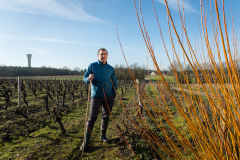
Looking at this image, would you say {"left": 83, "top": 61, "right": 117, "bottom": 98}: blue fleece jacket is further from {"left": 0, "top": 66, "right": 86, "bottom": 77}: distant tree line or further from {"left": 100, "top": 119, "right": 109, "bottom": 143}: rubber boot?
{"left": 0, "top": 66, "right": 86, "bottom": 77}: distant tree line

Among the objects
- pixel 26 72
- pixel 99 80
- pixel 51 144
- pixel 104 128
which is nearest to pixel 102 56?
pixel 99 80

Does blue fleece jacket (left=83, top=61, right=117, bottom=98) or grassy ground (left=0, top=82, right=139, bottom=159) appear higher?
blue fleece jacket (left=83, top=61, right=117, bottom=98)

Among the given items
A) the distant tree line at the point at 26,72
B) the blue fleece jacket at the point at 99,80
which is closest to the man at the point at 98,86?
the blue fleece jacket at the point at 99,80

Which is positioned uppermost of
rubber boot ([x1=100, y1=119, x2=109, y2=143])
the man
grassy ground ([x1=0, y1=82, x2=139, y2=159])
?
the man

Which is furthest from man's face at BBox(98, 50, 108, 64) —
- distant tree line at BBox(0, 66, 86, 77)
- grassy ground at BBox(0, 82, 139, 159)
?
distant tree line at BBox(0, 66, 86, 77)

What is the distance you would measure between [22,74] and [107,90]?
61634 mm

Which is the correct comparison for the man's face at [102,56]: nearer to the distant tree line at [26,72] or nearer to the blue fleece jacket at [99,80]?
the blue fleece jacket at [99,80]

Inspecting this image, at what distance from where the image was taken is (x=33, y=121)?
155 inches

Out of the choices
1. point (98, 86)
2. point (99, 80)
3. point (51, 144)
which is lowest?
point (51, 144)

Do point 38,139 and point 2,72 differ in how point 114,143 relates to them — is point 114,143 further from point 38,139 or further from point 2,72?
point 2,72

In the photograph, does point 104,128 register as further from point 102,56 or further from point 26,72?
point 26,72

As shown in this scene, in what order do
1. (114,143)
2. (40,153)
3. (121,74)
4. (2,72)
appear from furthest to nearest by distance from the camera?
(2,72) < (121,74) < (114,143) < (40,153)

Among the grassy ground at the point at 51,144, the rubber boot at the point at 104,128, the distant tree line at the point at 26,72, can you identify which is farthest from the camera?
the distant tree line at the point at 26,72

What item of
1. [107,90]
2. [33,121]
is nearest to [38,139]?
[33,121]
